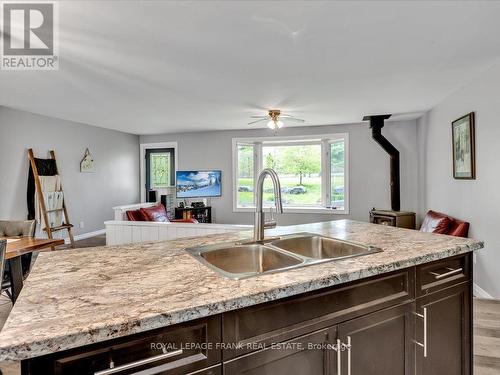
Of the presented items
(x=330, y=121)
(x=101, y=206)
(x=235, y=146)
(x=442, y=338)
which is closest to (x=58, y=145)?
(x=101, y=206)

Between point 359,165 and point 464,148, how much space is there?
2.48m

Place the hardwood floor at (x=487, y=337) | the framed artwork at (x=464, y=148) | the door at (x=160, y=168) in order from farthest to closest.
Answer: the door at (x=160, y=168) < the framed artwork at (x=464, y=148) < the hardwood floor at (x=487, y=337)

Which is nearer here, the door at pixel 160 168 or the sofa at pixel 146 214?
the sofa at pixel 146 214

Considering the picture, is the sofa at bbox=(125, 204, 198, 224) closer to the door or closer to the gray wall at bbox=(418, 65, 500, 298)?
the door

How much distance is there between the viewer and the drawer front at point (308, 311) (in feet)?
3.04

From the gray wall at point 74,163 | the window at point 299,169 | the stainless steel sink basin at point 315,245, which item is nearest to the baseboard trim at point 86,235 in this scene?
the gray wall at point 74,163

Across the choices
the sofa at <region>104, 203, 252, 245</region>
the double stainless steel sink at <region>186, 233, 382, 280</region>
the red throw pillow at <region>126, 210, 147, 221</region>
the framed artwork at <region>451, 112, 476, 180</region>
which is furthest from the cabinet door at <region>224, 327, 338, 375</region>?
the red throw pillow at <region>126, 210, 147, 221</region>

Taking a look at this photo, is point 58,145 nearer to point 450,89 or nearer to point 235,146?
point 235,146

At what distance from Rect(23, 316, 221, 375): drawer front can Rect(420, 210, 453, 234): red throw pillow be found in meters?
3.59

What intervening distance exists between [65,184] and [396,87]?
220 inches

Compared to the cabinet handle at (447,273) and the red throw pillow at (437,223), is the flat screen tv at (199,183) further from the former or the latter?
the cabinet handle at (447,273)

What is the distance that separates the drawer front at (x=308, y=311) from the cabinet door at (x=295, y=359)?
3cm

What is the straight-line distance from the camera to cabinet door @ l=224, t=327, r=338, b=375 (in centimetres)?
94

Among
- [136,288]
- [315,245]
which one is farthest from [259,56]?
[136,288]
